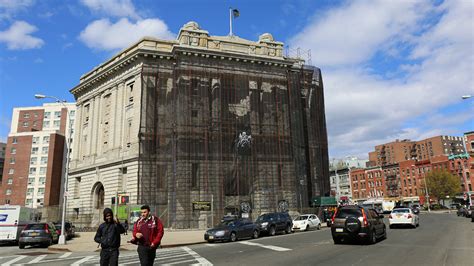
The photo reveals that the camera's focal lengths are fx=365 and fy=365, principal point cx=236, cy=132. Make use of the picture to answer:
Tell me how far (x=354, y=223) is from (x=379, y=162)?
483 feet

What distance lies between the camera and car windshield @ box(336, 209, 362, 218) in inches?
659

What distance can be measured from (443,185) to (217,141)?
67904 mm

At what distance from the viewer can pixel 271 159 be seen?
139 feet

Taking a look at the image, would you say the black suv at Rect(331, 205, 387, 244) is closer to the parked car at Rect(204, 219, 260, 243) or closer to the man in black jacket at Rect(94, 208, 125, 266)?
the parked car at Rect(204, 219, 260, 243)

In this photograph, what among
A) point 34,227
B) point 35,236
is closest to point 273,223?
point 35,236

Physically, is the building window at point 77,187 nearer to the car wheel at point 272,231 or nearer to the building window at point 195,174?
the building window at point 195,174

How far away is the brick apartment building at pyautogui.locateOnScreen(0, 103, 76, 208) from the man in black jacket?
8672cm

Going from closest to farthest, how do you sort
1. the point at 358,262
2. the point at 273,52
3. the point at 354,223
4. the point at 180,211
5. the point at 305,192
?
the point at 358,262 → the point at 354,223 → the point at 180,211 → the point at 305,192 → the point at 273,52

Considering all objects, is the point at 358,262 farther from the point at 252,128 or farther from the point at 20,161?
the point at 20,161

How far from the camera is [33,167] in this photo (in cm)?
9225

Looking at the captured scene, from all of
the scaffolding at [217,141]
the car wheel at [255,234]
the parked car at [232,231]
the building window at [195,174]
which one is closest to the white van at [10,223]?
the parked car at [232,231]

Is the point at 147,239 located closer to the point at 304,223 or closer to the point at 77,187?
the point at 304,223

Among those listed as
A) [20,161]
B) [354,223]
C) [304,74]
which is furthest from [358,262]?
[20,161]

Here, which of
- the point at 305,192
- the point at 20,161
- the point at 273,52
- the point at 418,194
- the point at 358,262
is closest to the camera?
the point at 358,262
